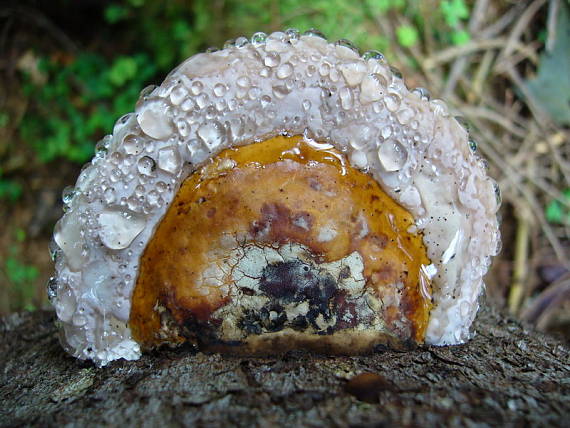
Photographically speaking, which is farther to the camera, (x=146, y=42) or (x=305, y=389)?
(x=146, y=42)

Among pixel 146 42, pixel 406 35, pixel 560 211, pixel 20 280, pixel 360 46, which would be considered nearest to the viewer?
pixel 360 46

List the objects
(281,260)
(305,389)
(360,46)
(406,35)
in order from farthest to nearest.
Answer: (406,35)
(360,46)
(281,260)
(305,389)

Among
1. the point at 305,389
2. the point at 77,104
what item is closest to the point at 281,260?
the point at 305,389

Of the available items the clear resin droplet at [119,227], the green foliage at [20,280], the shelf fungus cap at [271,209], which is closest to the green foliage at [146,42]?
the green foliage at [20,280]

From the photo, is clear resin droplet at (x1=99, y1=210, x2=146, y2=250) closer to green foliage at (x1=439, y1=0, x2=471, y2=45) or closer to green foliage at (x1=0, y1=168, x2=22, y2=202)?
green foliage at (x1=439, y1=0, x2=471, y2=45)

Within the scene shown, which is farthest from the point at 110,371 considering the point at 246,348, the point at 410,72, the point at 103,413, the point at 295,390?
the point at 410,72

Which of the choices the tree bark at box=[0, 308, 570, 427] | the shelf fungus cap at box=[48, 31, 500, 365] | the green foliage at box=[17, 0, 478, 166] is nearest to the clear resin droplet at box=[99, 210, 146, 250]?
Result: the shelf fungus cap at box=[48, 31, 500, 365]

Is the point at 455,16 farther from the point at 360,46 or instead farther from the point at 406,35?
the point at 360,46
